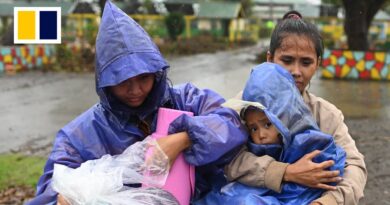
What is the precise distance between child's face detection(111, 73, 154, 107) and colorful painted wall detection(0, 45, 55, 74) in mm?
16927

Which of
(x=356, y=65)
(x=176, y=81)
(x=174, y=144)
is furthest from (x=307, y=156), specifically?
(x=356, y=65)

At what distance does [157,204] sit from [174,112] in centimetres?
37

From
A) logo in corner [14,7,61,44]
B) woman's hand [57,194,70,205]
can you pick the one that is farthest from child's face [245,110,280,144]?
logo in corner [14,7,61,44]

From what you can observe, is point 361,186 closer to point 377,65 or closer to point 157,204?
point 157,204

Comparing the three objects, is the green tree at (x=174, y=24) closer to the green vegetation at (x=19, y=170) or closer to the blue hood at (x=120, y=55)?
the green vegetation at (x=19, y=170)

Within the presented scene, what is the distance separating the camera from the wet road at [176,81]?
6891mm

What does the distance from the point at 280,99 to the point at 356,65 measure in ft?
47.0

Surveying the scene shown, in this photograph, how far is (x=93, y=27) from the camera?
2147 centimetres

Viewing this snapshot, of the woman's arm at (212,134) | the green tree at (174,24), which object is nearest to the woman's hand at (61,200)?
the woman's arm at (212,134)

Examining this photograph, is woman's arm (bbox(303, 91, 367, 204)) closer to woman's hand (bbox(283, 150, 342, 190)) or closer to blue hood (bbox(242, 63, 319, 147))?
woman's hand (bbox(283, 150, 342, 190))

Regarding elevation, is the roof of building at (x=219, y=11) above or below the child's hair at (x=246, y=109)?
above

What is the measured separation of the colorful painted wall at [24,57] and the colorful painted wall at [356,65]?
9.86 metres

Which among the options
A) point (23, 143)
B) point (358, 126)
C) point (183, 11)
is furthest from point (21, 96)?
point (183, 11)

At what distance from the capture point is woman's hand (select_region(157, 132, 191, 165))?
6.10 ft
